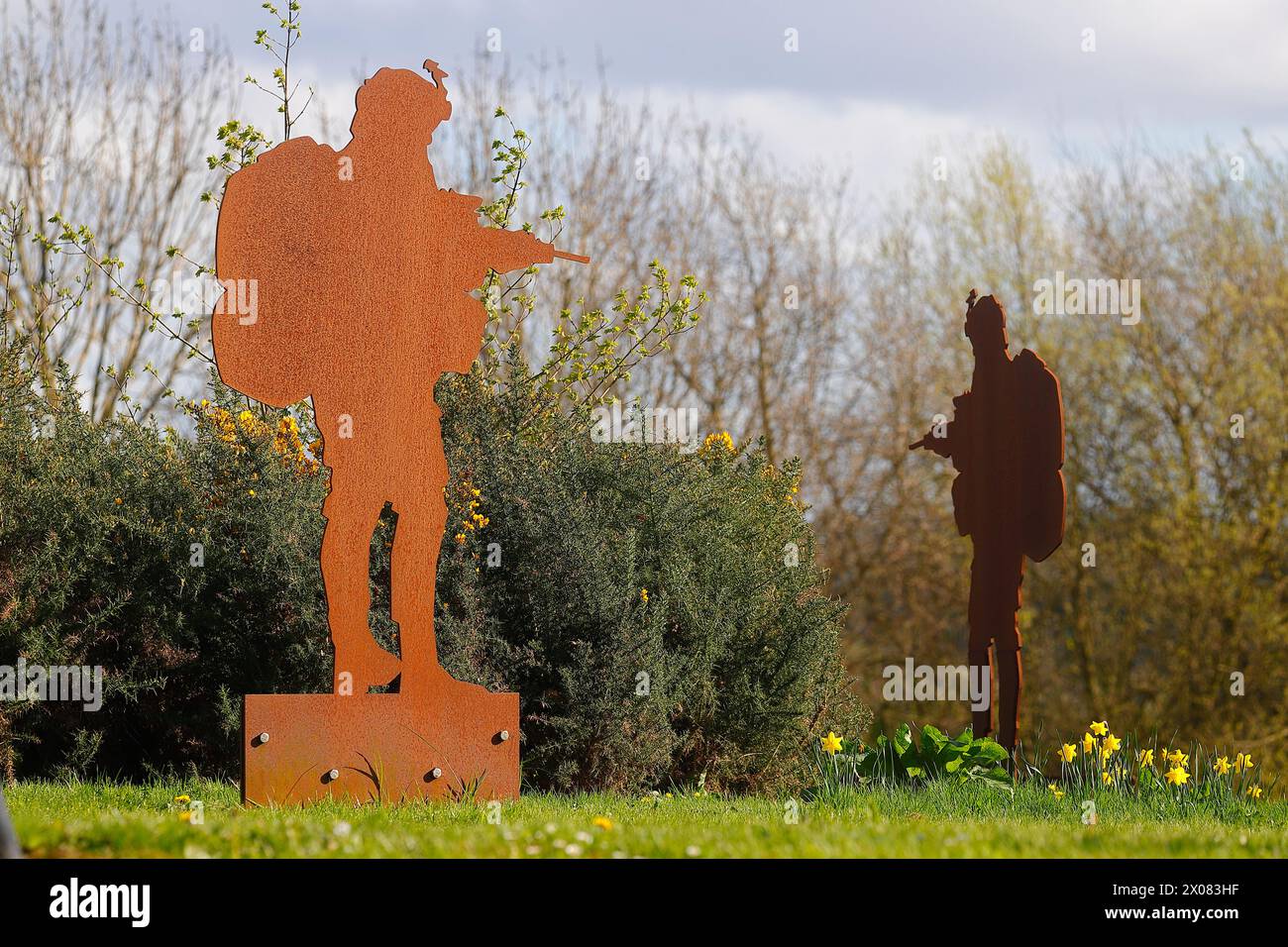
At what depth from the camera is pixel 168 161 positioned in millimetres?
16484

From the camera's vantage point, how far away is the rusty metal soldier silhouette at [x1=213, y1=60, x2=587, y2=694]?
19.5 feet

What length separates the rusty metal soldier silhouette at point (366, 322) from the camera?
594 centimetres

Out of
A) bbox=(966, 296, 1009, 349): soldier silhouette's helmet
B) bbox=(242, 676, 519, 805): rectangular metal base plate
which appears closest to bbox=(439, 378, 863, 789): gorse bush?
bbox=(242, 676, 519, 805): rectangular metal base plate

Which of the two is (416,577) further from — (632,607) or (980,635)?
(980,635)

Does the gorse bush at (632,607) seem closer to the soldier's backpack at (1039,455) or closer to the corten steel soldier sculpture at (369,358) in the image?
the corten steel soldier sculpture at (369,358)

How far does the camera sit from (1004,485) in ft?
25.2

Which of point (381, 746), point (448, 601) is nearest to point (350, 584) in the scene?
point (381, 746)

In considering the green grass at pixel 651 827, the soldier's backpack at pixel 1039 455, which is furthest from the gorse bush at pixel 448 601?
the soldier's backpack at pixel 1039 455

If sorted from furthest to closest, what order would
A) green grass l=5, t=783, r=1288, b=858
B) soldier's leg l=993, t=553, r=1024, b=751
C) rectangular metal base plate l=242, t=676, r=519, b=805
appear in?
1. soldier's leg l=993, t=553, r=1024, b=751
2. rectangular metal base plate l=242, t=676, r=519, b=805
3. green grass l=5, t=783, r=1288, b=858

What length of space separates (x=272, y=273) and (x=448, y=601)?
2.45 metres

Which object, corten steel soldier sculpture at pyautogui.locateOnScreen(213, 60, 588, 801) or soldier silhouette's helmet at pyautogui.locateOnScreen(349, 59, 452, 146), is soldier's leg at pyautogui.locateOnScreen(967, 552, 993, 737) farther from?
soldier silhouette's helmet at pyautogui.locateOnScreen(349, 59, 452, 146)

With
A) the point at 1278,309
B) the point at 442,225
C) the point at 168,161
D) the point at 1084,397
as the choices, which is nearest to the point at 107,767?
the point at 442,225
